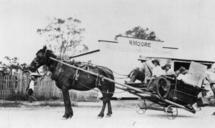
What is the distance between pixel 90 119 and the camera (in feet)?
25.2

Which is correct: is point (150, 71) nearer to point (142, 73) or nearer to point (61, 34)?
point (142, 73)

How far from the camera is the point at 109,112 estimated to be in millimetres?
7836

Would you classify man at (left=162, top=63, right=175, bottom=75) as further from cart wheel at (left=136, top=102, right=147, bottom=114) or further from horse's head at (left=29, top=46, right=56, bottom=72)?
horse's head at (left=29, top=46, right=56, bottom=72)

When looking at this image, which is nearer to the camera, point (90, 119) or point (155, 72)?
point (90, 119)

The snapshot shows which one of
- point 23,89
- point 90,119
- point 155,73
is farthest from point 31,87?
point 155,73

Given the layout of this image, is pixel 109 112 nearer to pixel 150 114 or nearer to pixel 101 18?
pixel 150 114

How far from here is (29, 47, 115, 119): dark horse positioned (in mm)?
7641

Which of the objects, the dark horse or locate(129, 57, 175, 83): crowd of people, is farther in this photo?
locate(129, 57, 175, 83): crowd of people

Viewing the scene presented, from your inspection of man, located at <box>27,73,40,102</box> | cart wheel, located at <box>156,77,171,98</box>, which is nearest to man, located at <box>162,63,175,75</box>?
cart wheel, located at <box>156,77,171,98</box>

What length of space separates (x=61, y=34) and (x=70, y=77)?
5.32ft

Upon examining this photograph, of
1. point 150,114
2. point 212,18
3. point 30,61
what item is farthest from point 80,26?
point 212,18

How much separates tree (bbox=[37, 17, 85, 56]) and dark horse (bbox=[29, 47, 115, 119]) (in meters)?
0.67

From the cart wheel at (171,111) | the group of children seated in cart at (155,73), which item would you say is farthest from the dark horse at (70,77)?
the cart wheel at (171,111)

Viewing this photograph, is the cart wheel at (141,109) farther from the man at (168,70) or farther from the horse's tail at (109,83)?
the horse's tail at (109,83)
